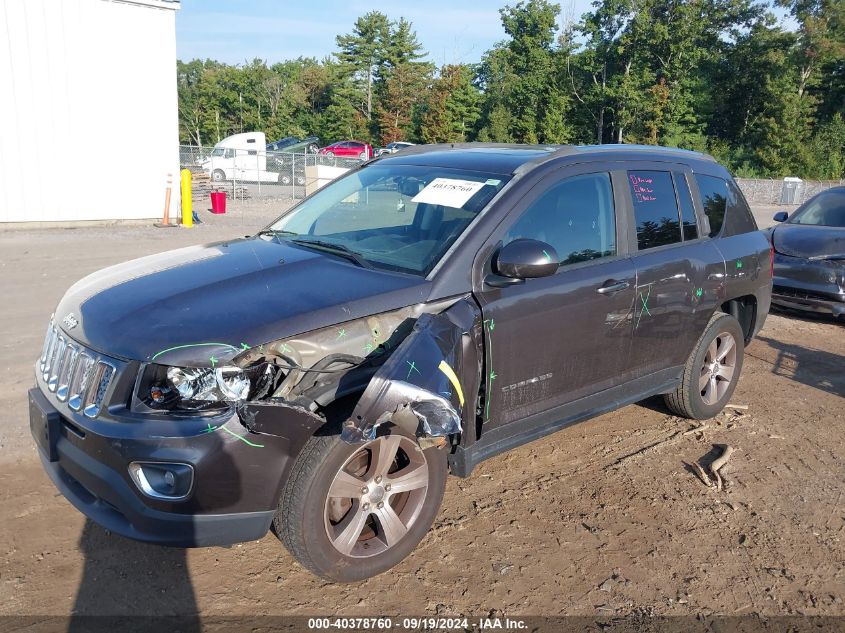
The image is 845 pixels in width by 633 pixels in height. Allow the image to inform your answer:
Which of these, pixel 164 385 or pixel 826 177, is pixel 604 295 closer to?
pixel 164 385

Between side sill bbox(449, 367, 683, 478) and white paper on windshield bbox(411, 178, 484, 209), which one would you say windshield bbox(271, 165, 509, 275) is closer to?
white paper on windshield bbox(411, 178, 484, 209)

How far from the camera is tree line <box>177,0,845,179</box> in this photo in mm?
45438

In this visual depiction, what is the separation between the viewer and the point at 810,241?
29.3ft

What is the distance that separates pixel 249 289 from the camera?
3.32 m

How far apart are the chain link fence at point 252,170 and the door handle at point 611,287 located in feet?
70.9

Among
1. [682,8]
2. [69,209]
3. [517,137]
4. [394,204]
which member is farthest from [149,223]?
[682,8]

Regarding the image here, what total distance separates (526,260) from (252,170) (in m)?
28.5

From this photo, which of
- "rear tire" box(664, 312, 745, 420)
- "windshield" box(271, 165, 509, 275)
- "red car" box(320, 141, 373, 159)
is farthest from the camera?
"red car" box(320, 141, 373, 159)

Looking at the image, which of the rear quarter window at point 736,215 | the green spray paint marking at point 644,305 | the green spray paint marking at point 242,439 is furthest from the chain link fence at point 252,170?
the green spray paint marking at point 242,439

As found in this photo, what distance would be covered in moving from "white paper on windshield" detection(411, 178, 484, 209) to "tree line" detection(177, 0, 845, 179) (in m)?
44.1

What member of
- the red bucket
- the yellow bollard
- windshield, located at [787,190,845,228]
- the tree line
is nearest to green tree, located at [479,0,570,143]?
the tree line

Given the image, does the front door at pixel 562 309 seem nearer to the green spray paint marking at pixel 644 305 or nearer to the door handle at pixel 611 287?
the door handle at pixel 611 287

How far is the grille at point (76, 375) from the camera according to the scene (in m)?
Result: 2.97

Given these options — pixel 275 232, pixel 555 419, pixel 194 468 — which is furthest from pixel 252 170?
pixel 194 468
